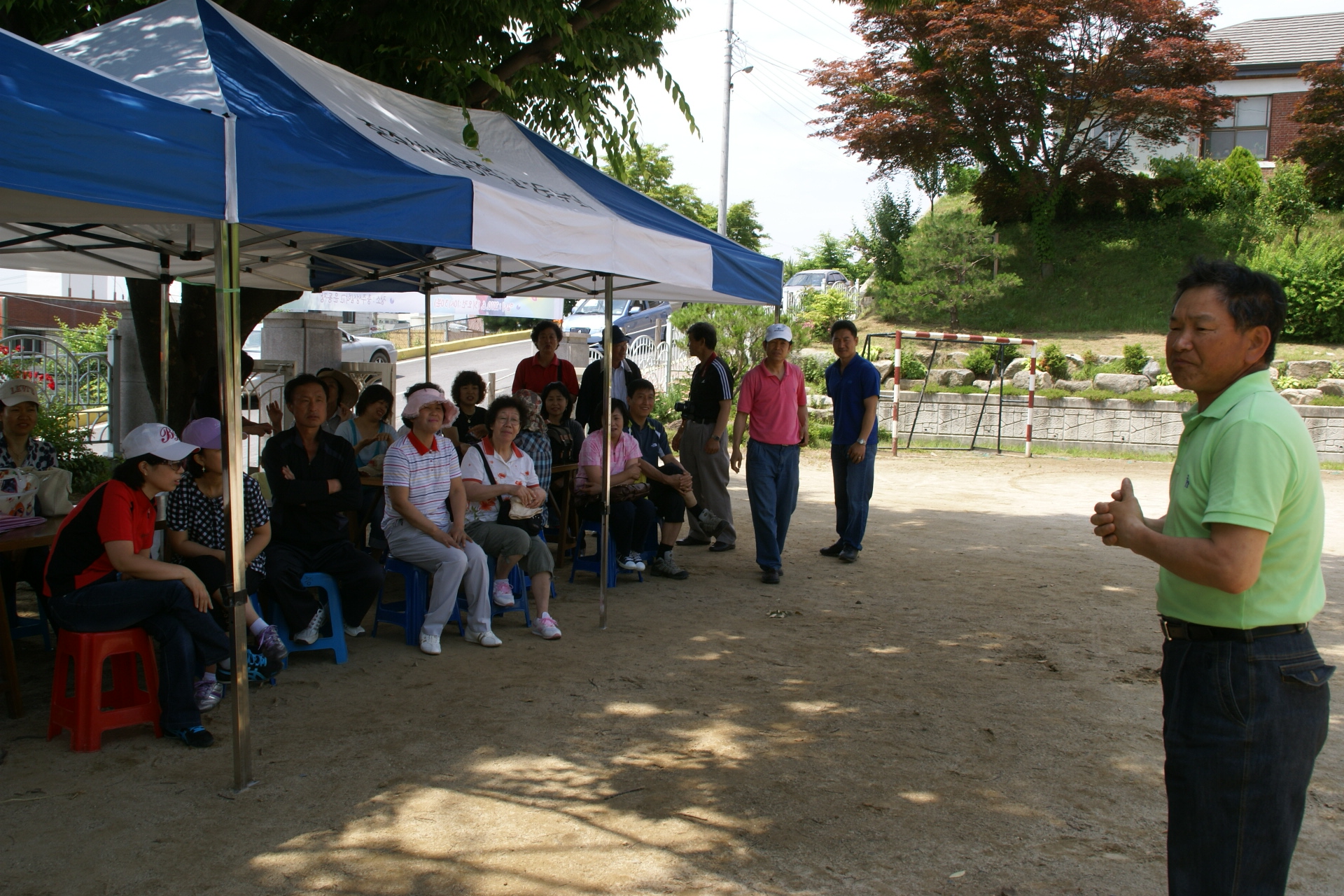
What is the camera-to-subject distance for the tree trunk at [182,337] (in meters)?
6.98

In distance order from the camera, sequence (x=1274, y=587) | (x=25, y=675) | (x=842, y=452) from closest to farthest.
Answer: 1. (x=1274, y=587)
2. (x=25, y=675)
3. (x=842, y=452)

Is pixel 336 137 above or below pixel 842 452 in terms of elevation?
above

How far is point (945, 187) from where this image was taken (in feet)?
112

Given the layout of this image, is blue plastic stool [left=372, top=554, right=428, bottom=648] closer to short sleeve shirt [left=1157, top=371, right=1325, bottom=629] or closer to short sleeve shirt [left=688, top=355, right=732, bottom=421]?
short sleeve shirt [left=688, top=355, right=732, bottom=421]

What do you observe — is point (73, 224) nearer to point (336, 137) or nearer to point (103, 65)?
point (103, 65)

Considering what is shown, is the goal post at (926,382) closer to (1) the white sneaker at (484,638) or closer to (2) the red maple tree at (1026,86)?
(2) the red maple tree at (1026,86)

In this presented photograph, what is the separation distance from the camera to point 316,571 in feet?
15.6

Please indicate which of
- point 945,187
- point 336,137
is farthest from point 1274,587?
point 945,187

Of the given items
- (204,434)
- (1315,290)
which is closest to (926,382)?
(1315,290)

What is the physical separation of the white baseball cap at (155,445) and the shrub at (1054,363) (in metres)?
17.8

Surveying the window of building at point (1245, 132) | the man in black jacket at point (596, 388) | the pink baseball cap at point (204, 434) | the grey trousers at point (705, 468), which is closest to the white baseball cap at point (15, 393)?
the pink baseball cap at point (204, 434)

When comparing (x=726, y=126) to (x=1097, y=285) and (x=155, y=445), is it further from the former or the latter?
(x=155, y=445)

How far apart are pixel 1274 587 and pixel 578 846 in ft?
6.93

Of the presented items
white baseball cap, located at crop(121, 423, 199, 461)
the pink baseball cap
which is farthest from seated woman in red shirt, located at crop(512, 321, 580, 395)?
white baseball cap, located at crop(121, 423, 199, 461)
